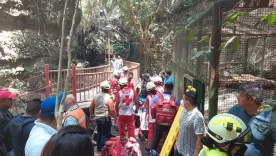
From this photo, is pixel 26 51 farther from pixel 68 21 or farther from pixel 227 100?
pixel 227 100

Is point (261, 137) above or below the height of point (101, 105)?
above

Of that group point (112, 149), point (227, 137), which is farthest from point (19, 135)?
point (227, 137)

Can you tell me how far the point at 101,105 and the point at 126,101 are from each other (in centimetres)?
58

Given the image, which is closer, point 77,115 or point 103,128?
point 77,115

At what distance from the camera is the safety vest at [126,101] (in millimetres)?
5586

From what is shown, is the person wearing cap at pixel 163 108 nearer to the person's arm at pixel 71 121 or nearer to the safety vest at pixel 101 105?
the safety vest at pixel 101 105

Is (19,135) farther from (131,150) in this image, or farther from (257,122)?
(257,122)

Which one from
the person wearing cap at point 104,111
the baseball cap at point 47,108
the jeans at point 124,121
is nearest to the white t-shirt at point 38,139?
the baseball cap at point 47,108

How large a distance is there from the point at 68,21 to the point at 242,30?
40.3ft

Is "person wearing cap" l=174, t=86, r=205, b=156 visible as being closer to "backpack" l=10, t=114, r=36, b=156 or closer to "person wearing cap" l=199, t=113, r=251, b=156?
"person wearing cap" l=199, t=113, r=251, b=156

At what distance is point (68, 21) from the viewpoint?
47.6 feet

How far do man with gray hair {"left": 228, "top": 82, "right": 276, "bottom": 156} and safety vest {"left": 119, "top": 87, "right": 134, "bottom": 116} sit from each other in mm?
3104

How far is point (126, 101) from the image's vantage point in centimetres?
559

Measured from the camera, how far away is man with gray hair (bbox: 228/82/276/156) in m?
2.12
